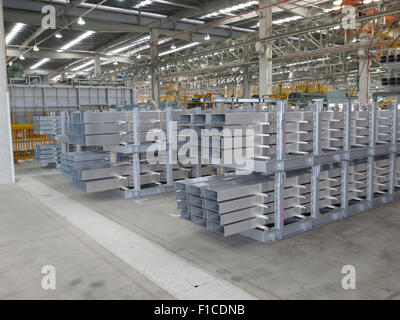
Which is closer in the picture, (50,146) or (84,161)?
(84,161)

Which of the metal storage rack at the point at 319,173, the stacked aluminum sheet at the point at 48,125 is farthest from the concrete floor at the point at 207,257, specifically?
the stacked aluminum sheet at the point at 48,125

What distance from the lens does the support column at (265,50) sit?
14597 mm

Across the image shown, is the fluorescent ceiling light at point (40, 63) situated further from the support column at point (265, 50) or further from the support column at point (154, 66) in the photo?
the support column at point (265, 50)

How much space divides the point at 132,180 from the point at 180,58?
531 inches

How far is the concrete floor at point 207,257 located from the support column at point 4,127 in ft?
12.9

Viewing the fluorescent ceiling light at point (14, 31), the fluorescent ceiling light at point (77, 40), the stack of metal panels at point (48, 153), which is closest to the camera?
the stack of metal panels at point (48, 153)

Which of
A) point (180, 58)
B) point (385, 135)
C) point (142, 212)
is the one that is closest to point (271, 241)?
point (142, 212)

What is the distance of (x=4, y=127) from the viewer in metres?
10.2

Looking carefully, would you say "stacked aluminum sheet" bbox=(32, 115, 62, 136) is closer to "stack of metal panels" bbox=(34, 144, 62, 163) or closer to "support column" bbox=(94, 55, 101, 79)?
"stack of metal panels" bbox=(34, 144, 62, 163)

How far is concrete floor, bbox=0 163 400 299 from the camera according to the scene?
3840 mm

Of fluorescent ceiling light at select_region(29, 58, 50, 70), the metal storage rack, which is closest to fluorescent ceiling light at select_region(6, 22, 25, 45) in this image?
fluorescent ceiling light at select_region(29, 58, 50, 70)

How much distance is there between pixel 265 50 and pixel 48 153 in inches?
388

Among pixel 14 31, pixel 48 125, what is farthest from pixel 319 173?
pixel 14 31

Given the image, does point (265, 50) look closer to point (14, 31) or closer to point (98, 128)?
point (98, 128)
